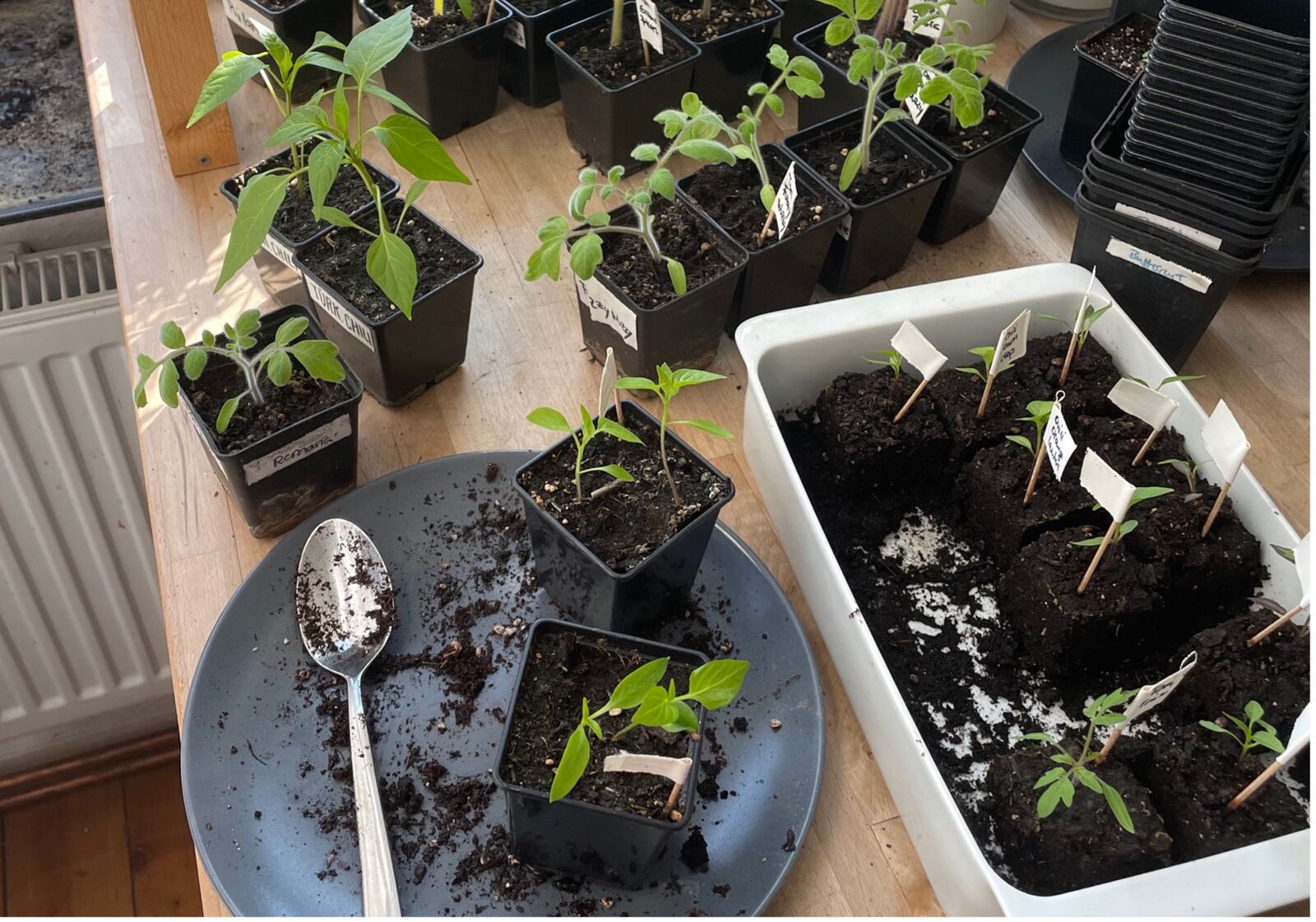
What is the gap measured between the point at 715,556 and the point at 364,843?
460 mm

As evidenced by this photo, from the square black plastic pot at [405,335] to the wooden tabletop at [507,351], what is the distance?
34 mm

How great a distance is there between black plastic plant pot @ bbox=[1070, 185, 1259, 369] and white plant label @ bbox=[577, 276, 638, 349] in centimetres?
59

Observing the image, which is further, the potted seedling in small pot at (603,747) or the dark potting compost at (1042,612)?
the dark potting compost at (1042,612)

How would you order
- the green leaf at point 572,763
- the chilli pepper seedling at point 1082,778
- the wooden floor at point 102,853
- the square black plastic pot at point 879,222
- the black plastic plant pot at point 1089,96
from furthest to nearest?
the wooden floor at point 102,853 < the black plastic plant pot at point 1089,96 < the square black plastic pot at point 879,222 < the chilli pepper seedling at point 1082,778 < the green leaf at point 572,763

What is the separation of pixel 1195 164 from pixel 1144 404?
297 mm

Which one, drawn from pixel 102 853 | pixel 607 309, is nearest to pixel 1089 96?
pixel 607 309

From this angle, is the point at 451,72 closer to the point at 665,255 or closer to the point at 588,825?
the point at 665,255

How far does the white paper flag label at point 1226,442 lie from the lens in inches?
42.3

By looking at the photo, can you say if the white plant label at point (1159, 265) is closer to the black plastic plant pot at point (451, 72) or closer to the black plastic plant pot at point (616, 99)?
the black plastic plant pot at point (616, 99)

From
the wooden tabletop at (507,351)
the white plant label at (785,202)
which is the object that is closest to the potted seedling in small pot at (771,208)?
the white plant label at (785,202)

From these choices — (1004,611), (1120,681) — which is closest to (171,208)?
(1004,611)

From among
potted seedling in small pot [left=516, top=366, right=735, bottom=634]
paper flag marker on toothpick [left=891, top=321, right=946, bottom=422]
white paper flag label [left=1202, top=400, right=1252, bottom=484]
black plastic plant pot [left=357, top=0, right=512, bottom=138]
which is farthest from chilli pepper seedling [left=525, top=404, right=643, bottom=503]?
black plastic plant pot [left=357, top=0, right=512, bottom=138]

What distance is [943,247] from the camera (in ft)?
5.17

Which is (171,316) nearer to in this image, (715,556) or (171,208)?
(171,208)
